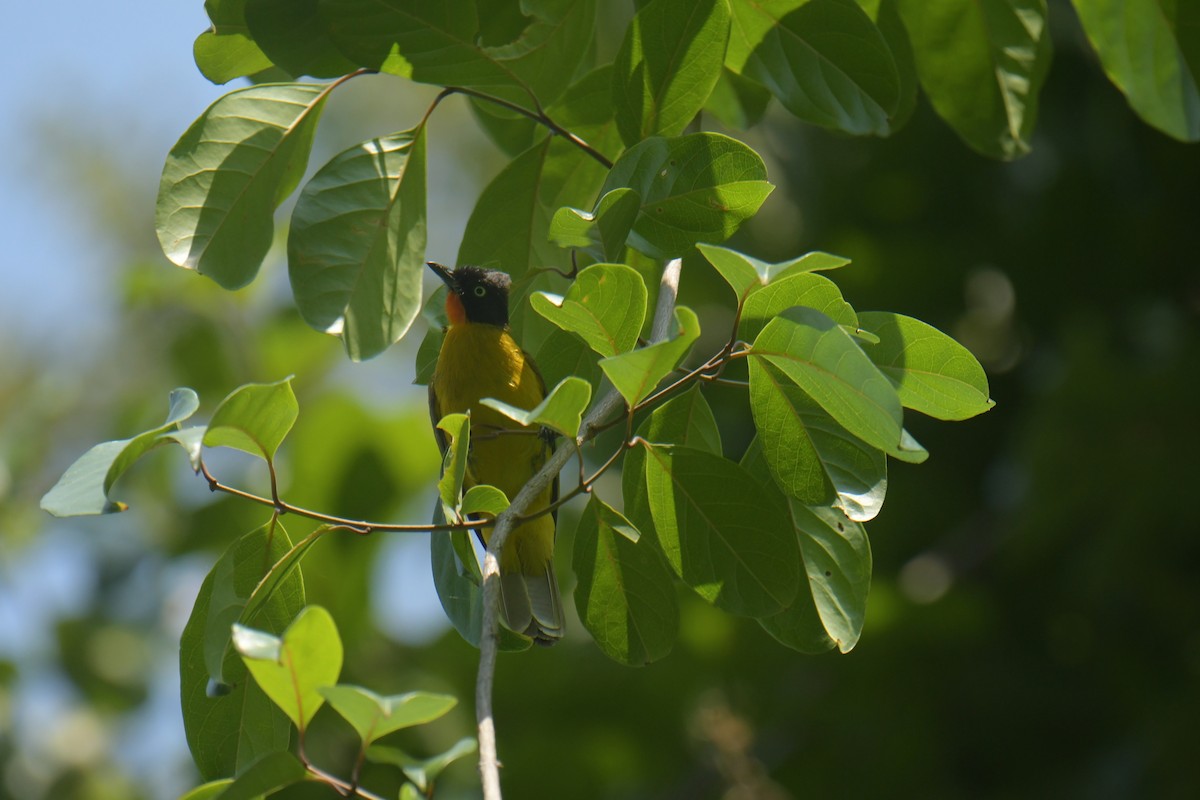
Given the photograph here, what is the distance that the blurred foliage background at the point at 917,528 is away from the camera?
4.23 meters

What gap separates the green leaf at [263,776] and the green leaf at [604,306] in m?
0.66

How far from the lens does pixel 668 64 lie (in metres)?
1.94

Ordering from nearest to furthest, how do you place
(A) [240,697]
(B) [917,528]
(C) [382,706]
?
(C) [382,706] → (A) [240,697] → (B) [917,528]

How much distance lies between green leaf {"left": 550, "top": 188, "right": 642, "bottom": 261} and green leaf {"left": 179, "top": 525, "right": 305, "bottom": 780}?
63 cm

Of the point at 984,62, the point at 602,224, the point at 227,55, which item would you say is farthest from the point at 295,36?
the point at 984,62

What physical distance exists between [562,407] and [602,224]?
0.35 metres

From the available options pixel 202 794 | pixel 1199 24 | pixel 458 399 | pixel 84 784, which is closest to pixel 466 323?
pixel 458 399

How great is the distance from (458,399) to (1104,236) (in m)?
2.84

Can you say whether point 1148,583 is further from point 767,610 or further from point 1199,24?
point 767,610

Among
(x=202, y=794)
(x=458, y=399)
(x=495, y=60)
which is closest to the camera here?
(x=202, y=794)

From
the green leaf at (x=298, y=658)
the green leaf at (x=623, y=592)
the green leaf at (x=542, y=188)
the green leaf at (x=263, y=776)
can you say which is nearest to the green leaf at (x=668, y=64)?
the green leaf at (x=542, y=188)

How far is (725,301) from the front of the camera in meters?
5.28

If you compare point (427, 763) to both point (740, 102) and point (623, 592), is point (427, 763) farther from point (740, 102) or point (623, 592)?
point (740, 102)

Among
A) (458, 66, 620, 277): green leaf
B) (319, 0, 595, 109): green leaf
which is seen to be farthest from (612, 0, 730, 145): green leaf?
(458, 66, 620, 277): green leaf
